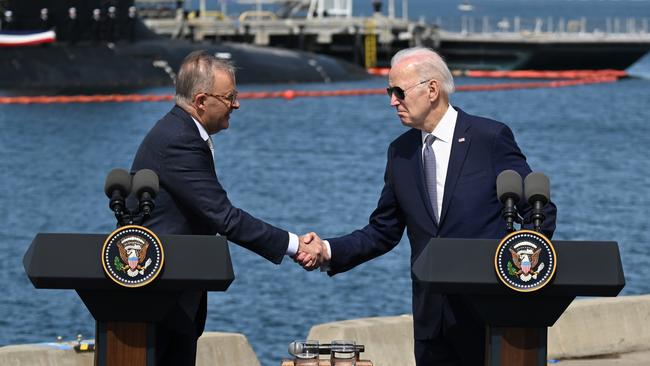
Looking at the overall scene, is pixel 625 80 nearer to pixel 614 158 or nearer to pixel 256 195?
pixel 614 158

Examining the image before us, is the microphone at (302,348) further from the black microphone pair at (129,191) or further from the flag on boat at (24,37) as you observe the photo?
the flag on boat at (24,37)

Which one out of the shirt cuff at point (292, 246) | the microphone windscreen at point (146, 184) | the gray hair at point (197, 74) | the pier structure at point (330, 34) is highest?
the gray hair at point (197, 74)

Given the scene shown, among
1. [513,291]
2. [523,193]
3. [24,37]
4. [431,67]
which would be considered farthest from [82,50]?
[513,291]

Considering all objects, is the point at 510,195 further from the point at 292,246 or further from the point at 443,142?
the point at 292,246

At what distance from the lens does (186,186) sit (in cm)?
698

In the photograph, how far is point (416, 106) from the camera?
7207 millimetres

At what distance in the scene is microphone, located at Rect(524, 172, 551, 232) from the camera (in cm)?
620

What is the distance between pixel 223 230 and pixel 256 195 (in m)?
27.9

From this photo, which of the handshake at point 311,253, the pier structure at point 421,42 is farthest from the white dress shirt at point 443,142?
the pier structure at point 421,42

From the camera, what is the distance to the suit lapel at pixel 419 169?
7.20 meters

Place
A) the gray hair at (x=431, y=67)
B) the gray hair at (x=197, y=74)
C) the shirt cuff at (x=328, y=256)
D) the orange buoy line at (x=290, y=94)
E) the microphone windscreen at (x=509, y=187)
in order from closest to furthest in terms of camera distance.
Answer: the microphone windscreen at (x=509, y=187), the gray hair at (x=197, y=74), the gray hair at (x=431, y=67), the shirt cuff at (x=328, y=256), the orange buoy line at (x=290, y=94)

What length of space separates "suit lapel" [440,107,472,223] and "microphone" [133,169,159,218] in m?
1.50

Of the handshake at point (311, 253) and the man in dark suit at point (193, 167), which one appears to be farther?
the handshake at point (311, 253)

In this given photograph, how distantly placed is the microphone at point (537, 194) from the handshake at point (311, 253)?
5.58 feet
